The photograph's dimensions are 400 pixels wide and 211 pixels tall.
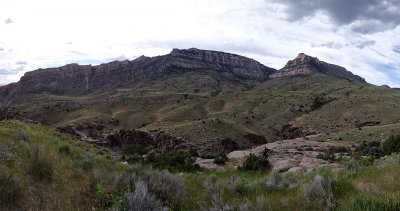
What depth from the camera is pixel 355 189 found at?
8.51 metres

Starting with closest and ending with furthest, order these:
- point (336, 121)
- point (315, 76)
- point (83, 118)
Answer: point (336, 121) → point (83, 118) → point (315, 76)

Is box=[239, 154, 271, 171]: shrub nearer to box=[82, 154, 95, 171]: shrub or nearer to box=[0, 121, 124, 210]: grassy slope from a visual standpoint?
box=[82, 154, 95, 171]: shrub

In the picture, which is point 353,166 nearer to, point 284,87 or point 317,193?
point 317,193

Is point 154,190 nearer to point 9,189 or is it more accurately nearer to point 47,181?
point 47,181

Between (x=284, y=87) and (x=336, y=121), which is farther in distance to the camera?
(x=284, y=87)

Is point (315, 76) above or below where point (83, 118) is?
above

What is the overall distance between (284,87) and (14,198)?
573 ft

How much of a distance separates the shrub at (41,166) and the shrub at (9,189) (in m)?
1.09

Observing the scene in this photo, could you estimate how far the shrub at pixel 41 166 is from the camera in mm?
8758

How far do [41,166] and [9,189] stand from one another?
1.64m

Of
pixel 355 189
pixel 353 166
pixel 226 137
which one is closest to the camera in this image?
pixel 355 189

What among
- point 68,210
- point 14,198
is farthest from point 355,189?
point 14,198

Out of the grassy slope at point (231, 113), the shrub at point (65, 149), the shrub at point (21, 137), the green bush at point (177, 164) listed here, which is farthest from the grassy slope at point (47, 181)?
the grassy slope at point (231, 113)

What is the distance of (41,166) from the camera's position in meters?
8.95
